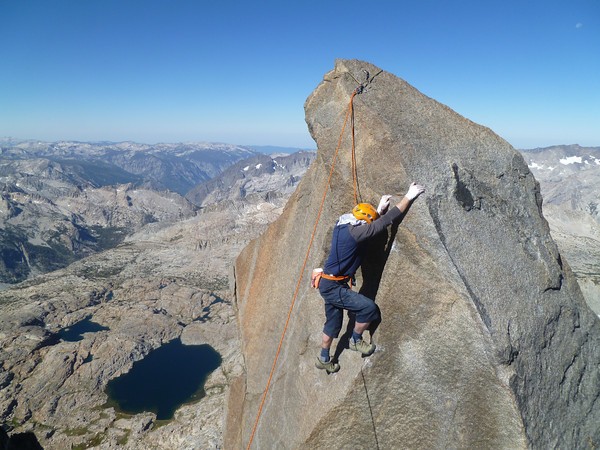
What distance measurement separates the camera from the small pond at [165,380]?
7812cm

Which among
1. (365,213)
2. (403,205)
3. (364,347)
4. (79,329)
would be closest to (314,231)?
(365,213)

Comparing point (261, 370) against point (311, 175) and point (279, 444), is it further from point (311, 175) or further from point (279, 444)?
point (311, 175)

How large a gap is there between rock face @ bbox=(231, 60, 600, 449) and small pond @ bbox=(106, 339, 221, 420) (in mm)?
73189

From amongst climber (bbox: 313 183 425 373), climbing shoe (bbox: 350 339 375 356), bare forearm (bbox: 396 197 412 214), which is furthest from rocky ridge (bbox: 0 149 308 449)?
bare forearm (bbox: 396 197 412 214)

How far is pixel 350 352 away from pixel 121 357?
96.7m

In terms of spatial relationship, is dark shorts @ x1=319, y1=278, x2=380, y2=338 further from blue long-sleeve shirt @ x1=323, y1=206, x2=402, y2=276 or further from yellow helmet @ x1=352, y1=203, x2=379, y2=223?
yellow helmet @ x1=352, y1=203, x2=379, y2=223

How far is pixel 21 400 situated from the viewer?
7238cm

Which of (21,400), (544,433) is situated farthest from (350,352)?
(21,400)

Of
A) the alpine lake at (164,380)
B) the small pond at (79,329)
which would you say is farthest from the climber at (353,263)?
the small pond at (79,329)

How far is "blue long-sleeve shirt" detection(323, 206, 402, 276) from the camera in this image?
7871mm

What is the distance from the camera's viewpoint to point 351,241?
803cm

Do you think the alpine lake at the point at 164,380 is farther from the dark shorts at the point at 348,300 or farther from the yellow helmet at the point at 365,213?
the yellow helmet at the point at 365,213

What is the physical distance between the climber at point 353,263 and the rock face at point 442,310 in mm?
441

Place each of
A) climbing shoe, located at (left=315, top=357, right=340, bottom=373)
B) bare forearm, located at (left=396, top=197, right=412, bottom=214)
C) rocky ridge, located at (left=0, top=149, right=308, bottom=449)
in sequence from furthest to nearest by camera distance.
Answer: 1. rocky ridge, located at (left=0, top=149, right=308, bottom=449)
2. climbing shoe, located at (left=315, top=357, right=340, bottom=373)
3. bare forearm, located at (left=396, top=197, right=412, bottom=214)
